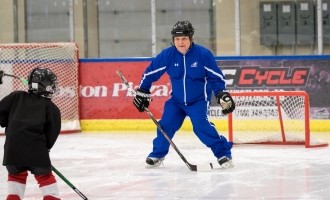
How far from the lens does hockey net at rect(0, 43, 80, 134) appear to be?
872cm

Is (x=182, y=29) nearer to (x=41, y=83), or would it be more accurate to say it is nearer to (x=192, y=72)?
(x=192, y=72)

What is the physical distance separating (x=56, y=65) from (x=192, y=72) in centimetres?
378

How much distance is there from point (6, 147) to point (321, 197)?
1.81 m

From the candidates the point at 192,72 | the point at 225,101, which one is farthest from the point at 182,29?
the point at 225,101

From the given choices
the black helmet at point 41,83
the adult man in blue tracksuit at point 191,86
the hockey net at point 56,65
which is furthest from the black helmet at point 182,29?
the hockey net at point 56,65

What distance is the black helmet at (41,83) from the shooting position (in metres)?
3.52

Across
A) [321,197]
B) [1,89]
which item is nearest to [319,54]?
[1,89]

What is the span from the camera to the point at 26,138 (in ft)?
11.3

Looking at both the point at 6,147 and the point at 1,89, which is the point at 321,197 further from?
the point at 1,89

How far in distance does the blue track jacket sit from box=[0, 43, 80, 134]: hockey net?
354 cm

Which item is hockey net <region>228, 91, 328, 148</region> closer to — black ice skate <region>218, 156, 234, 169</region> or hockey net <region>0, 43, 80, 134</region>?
black ice skate <region>218, 156, 234, 169</region>

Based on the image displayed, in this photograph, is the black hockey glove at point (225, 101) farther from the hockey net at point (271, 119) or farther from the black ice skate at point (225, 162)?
the hockey net at point (271, 119)

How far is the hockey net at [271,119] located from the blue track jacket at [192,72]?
1662 mm

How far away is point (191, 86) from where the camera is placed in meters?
5.34
